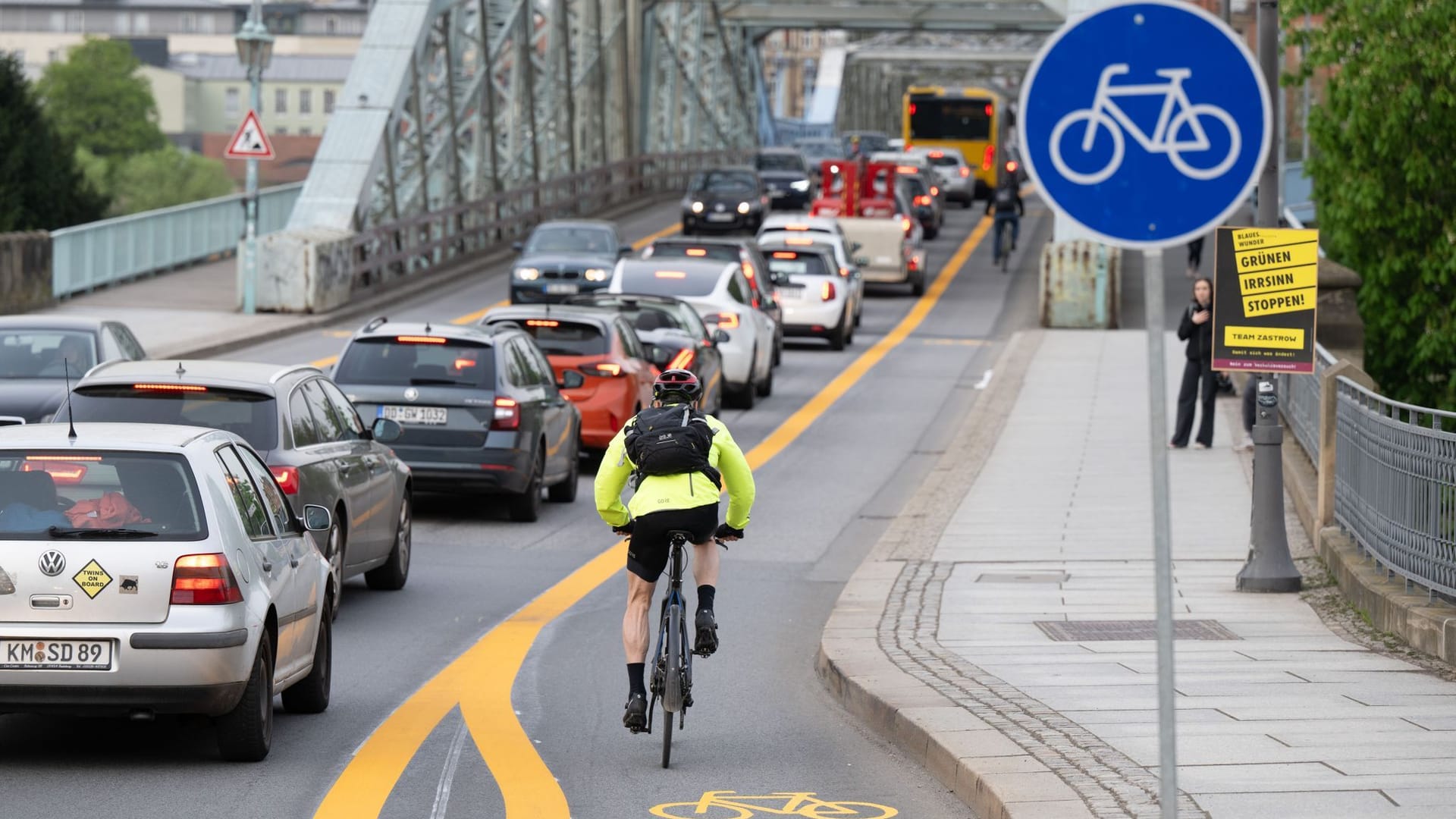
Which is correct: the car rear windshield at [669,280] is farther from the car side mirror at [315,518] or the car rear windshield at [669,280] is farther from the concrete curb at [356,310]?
the car side mirror at [315,518]

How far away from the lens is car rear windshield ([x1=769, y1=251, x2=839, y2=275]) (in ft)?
116

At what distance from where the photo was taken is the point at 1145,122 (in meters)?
6.04

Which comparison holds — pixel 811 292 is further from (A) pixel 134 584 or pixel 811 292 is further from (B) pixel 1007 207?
(A) pixel 134 584

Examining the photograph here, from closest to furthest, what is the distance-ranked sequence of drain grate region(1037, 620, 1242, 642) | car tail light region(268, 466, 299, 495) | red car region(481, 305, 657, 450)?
drain grate region(1037, 620, 1242, 642)
car tail light region(268, 466, 299, 495)
red car region(481, 305, 657, 450)

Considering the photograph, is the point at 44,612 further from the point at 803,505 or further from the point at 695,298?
the point at 695,298

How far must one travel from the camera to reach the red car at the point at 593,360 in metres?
20.2

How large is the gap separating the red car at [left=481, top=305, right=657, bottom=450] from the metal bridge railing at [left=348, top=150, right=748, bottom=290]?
1908 cm

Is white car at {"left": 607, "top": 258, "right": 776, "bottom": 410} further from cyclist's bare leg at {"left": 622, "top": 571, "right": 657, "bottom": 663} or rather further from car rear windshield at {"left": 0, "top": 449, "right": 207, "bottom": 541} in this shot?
car rear windshield at {"left": 0, "top": 449, "right": 207, "bottom": 541}

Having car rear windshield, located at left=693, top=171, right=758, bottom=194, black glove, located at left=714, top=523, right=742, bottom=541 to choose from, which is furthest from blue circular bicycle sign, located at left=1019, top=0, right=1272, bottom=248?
car rear windshield, located at left=693, top=171, right=758, bottom=194

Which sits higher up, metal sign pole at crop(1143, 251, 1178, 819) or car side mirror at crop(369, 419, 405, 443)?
metal sign pole at crop(1143, 251, 1178, 819)

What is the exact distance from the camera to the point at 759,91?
99.5 m

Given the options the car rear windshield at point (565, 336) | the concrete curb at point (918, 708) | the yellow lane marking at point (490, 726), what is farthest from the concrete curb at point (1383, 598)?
the car rear windshield at point (565, 336)

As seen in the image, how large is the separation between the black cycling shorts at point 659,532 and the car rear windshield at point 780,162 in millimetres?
65063

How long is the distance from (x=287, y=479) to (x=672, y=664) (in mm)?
3859
